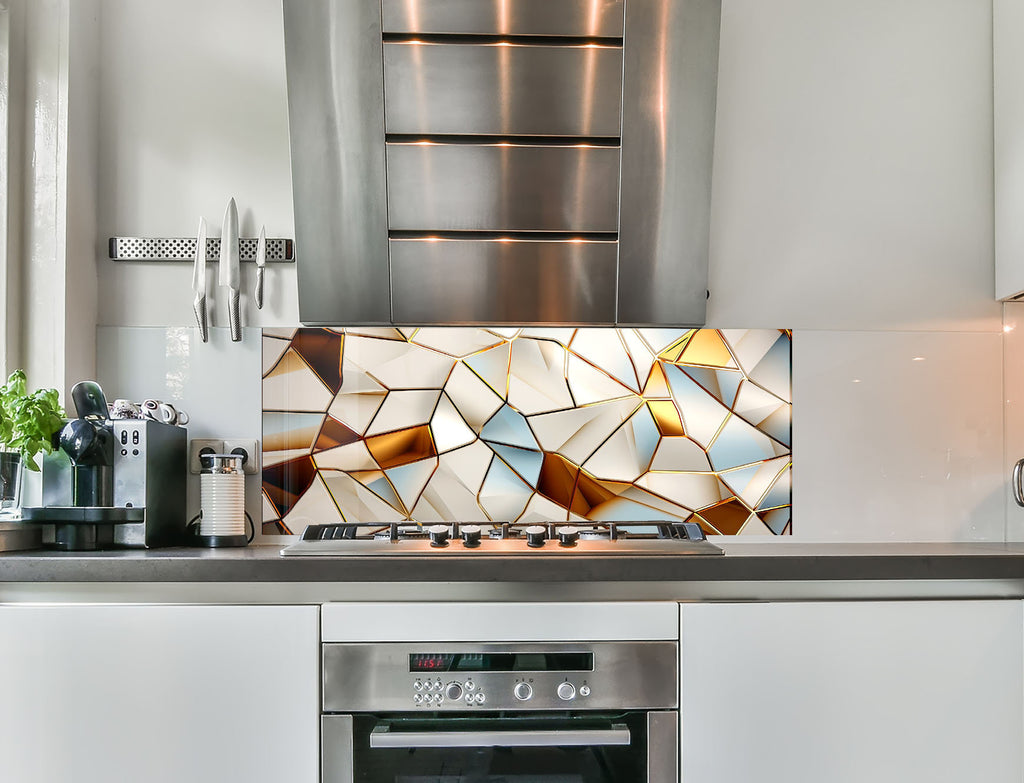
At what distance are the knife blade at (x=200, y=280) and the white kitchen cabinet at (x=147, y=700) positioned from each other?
2.50 ft

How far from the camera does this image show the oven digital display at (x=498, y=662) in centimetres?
143

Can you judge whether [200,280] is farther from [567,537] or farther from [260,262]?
[567,537]

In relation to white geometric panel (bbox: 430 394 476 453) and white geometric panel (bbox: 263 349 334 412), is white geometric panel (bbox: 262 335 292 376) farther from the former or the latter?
white geometric panel (bbox: 430 394 476 453)

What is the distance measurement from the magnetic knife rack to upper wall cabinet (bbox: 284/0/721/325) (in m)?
0.14

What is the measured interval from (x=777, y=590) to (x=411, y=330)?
3.44 feet

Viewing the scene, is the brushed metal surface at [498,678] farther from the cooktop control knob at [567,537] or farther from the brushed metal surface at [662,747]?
the cooktop control knob at [567,537]

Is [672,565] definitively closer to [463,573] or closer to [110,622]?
[463,573]

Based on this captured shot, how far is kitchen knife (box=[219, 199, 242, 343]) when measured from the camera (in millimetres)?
1950

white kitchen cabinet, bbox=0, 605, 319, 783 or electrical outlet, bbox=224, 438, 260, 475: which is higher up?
electrical outlet, bbox=224, 438, 260, 475

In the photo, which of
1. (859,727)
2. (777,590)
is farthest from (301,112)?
(859,727)

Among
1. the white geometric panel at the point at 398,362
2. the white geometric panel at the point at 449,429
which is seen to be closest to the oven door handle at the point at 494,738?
the white geometric panel at the point at 449,429

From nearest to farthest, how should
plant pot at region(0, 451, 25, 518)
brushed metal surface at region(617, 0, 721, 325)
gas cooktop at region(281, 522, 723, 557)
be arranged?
gas cooktop at region(281, 522, 723, 557) → plant pot at region(0, 451, 25, 518) → brushed metal surface at region(617, 0, 721, 325)

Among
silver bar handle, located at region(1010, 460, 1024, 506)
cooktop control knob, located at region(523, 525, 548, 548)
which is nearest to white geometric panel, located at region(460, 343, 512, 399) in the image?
cooktop control knob, located at region(523, 525, 548, 548)

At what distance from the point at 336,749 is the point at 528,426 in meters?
0.87
